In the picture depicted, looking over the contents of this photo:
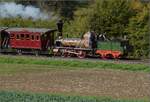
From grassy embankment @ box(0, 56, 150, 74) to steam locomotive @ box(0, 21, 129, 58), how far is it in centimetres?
333

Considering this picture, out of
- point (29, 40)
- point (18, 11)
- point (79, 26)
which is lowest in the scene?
point (29, 40)

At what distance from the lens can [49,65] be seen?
35.4 m

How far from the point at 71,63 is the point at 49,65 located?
1.55 metres

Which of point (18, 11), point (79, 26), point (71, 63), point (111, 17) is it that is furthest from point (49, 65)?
point (18, 11)

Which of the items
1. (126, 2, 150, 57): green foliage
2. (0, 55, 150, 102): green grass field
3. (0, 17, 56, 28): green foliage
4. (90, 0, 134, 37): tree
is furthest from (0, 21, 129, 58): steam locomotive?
(0, 17, 56, 28): green foliage

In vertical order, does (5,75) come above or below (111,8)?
below

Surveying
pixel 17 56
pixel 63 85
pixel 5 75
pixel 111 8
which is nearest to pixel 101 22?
pixel 111 8

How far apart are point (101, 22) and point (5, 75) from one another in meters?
16.2

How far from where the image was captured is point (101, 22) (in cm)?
4372

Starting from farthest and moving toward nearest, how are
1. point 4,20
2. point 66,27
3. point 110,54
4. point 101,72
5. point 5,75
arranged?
point 4,20
point 66,27
point 110,54
point 101,72
point 5,75

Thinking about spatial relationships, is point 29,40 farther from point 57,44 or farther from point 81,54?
point 81,54

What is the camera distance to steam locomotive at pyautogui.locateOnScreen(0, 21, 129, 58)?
1516 inches

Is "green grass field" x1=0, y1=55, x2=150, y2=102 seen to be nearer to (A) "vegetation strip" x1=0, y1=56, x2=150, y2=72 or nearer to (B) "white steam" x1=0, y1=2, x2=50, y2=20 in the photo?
(A) "vegetation strip" x1=0, y1=56, x2=150, y2=72

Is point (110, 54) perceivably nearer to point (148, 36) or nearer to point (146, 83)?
point (148, 36)
